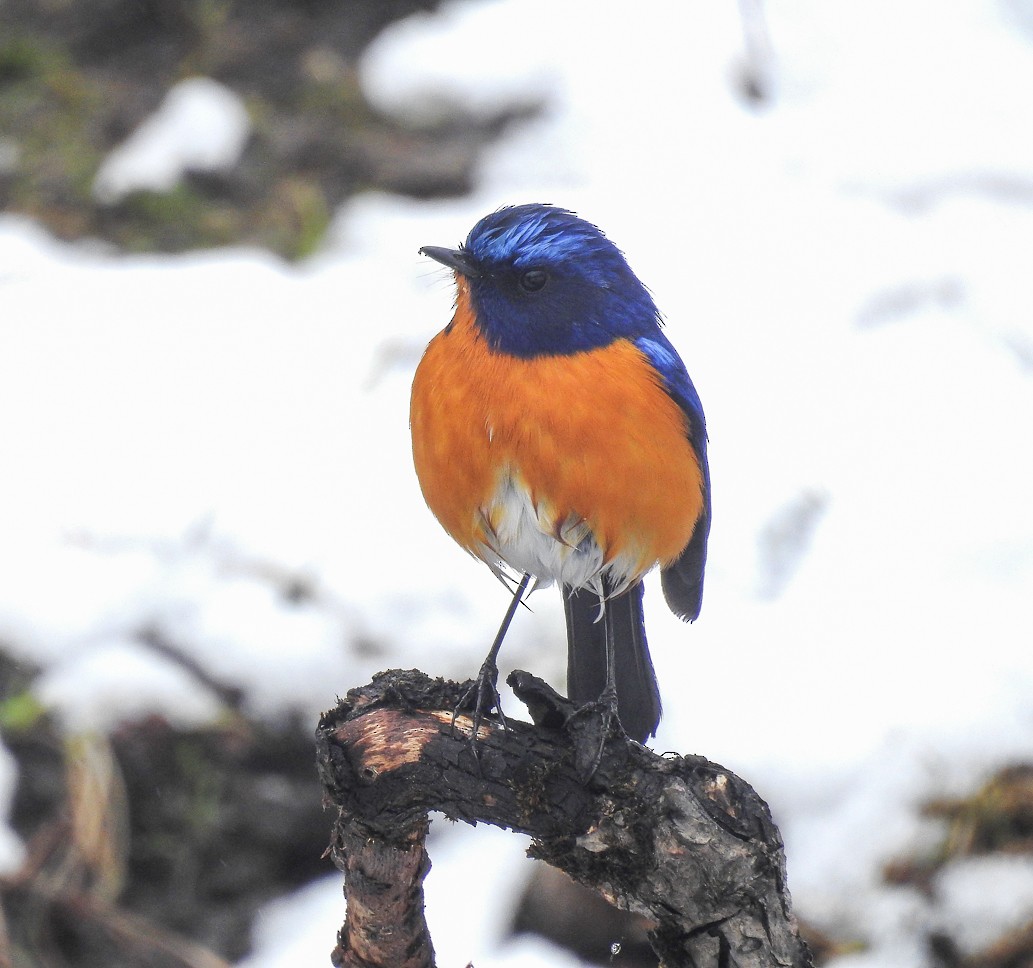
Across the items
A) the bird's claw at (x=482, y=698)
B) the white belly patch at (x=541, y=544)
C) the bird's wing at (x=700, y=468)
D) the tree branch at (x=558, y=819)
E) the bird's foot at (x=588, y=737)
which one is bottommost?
the tree branch at (x=558, y=819)

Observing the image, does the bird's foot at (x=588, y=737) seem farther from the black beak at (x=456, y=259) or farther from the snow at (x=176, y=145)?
the snow at (x=176, y=145)

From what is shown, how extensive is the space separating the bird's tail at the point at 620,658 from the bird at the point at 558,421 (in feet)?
0.04

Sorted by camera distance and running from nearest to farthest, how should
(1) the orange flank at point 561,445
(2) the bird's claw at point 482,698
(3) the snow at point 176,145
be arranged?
(2) the bird's claw at point 482,698 < (1) the orange flank at point 561,445 < (3) the snow at point 176,145

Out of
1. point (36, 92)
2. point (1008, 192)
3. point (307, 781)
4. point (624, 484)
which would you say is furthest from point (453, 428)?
point (36, 92)

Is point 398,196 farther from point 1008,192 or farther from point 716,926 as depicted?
point 716,926

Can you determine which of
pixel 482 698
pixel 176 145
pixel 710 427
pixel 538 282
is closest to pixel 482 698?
pixel 482 698

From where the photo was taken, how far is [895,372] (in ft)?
19.7

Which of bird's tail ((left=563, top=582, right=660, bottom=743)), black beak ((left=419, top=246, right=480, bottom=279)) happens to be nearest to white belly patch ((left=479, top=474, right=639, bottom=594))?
bird's tail ((left=563, top=582, right=660, bottom=743))

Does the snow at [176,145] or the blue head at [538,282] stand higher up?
the snow at [176,145]

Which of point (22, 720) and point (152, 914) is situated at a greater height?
point (22, 720)

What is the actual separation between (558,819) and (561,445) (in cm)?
100

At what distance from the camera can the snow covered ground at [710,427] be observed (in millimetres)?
4684

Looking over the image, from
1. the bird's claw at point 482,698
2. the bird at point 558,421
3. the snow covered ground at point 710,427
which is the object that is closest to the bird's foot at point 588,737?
the bird's claw at point 482,698

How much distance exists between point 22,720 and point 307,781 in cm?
105
